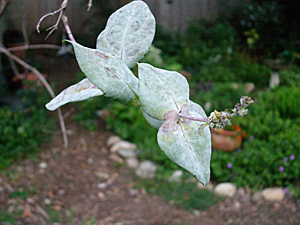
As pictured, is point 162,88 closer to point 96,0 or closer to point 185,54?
point 96,0

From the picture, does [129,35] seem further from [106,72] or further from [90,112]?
[90,112]

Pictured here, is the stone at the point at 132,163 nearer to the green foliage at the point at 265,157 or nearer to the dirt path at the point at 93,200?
the dirt path at the point at 93,200

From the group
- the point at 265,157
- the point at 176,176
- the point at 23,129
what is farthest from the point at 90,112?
the point at 265,157

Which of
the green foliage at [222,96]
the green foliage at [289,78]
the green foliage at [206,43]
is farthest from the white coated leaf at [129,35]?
the green foliage at [206,43]

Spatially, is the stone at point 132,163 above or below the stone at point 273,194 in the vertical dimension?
below

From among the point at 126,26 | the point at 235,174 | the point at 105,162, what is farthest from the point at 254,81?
the point at 126,26

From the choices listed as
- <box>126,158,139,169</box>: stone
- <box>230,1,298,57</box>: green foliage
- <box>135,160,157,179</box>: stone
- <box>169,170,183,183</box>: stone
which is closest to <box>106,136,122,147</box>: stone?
<box>126,158,139,169</box>: stone
